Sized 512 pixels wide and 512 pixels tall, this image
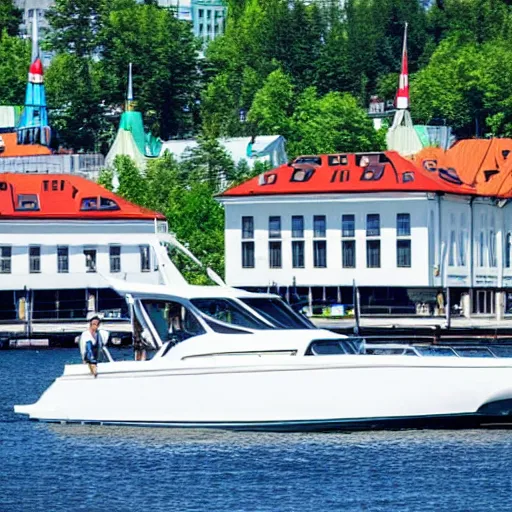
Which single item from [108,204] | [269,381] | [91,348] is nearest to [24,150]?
[108,204]

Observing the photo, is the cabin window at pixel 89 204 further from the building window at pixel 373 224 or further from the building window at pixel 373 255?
the building window at pixel 373 255

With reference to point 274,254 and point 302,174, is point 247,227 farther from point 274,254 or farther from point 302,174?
point 302,174

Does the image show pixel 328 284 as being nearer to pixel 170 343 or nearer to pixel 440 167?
pixel 440 167

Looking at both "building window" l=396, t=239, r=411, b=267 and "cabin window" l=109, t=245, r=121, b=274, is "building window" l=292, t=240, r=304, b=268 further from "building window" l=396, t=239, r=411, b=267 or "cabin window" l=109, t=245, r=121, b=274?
"cabin window" l=109, t=245, r=121, b=274

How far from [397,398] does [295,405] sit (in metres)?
2.50

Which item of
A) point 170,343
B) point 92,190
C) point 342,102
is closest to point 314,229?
point 92,190

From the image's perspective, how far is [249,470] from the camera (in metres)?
61.4

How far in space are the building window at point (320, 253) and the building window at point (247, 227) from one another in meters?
3.82

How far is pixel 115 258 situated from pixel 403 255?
1574 cm

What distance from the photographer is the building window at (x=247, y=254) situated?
463 feet

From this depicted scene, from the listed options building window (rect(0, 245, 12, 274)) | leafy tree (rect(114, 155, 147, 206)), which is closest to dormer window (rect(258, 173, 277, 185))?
building window (rect(0, 245, 12, 274))

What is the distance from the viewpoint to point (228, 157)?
172 m

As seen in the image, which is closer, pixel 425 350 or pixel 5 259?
pixel 425 350

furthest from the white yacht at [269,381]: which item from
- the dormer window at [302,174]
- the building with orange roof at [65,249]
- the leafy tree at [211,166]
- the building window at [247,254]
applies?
the leafy tree at [211,166]
